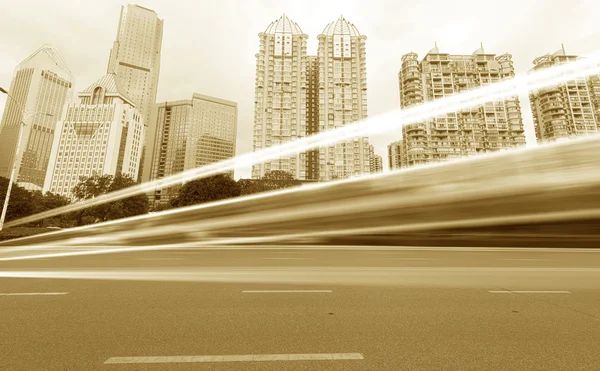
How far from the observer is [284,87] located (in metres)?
96.0

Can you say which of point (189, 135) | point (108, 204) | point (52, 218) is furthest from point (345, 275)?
point (189, 135)

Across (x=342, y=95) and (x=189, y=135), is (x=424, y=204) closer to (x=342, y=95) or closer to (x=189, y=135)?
(x=342, y=95)

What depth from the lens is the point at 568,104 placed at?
91.9 metres

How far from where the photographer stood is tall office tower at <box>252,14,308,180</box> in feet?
299

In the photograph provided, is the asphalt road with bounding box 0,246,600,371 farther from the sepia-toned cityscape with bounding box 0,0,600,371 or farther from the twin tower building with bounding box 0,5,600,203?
the twin tower building with bounding box 0,5,600,203

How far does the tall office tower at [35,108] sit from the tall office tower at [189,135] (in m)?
47.2

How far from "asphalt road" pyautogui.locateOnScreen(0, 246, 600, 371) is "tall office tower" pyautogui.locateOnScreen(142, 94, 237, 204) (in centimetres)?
17153

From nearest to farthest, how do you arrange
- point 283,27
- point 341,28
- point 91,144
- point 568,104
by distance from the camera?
point 568,104, point 283,27, point 341,28, point 91,144

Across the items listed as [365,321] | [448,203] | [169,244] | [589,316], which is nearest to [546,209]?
[448,203]

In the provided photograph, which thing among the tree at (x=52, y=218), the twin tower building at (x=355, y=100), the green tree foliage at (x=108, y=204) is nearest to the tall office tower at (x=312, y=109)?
the twin tower building at (x=355, y=100)

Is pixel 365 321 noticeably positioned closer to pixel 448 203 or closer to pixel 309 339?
pixel 309 339

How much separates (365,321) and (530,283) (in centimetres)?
490

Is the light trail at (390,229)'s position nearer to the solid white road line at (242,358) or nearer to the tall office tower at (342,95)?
the solid white road line at (242,358)

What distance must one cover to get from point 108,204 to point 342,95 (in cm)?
7147
